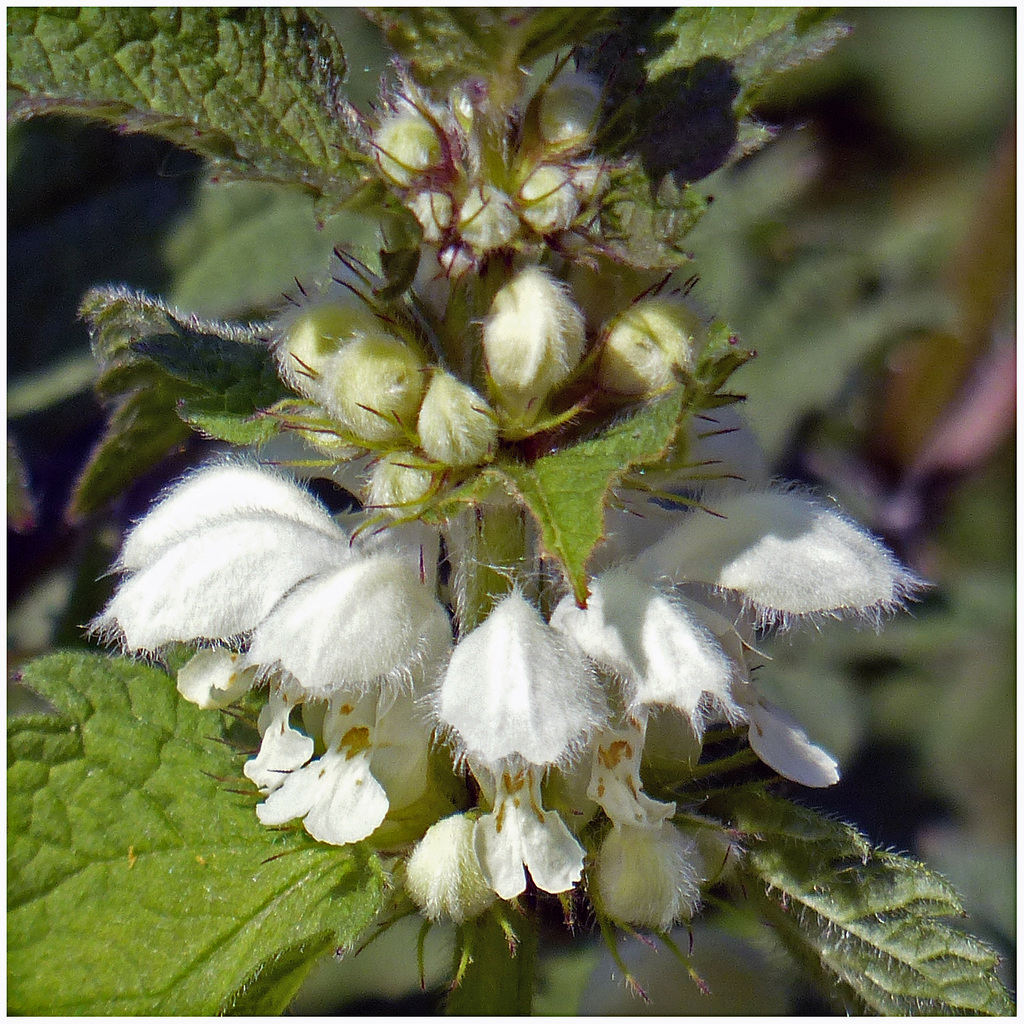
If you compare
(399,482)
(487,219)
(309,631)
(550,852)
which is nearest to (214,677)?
(309,631)

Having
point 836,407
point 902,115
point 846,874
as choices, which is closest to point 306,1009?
point 846,874

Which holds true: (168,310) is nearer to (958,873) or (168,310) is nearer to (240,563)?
(240,563)

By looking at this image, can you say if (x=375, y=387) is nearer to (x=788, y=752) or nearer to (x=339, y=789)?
(x=339, y=789)

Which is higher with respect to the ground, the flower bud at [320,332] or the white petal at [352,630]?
the flower bud at [320,332]

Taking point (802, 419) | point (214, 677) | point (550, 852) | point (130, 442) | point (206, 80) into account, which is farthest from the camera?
point (802, 419)

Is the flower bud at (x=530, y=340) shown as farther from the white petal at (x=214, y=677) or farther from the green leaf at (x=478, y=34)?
the white petal at (x=214, y=677)

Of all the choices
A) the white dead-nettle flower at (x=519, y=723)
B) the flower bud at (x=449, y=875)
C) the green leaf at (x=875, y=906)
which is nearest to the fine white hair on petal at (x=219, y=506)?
the white dead-nettle flower at (x=519, y=723)

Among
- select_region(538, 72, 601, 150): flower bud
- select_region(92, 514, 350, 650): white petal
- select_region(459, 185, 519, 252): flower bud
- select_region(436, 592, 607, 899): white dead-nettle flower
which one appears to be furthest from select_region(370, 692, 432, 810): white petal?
select_region(538, 72, 601, 150): flower bud
